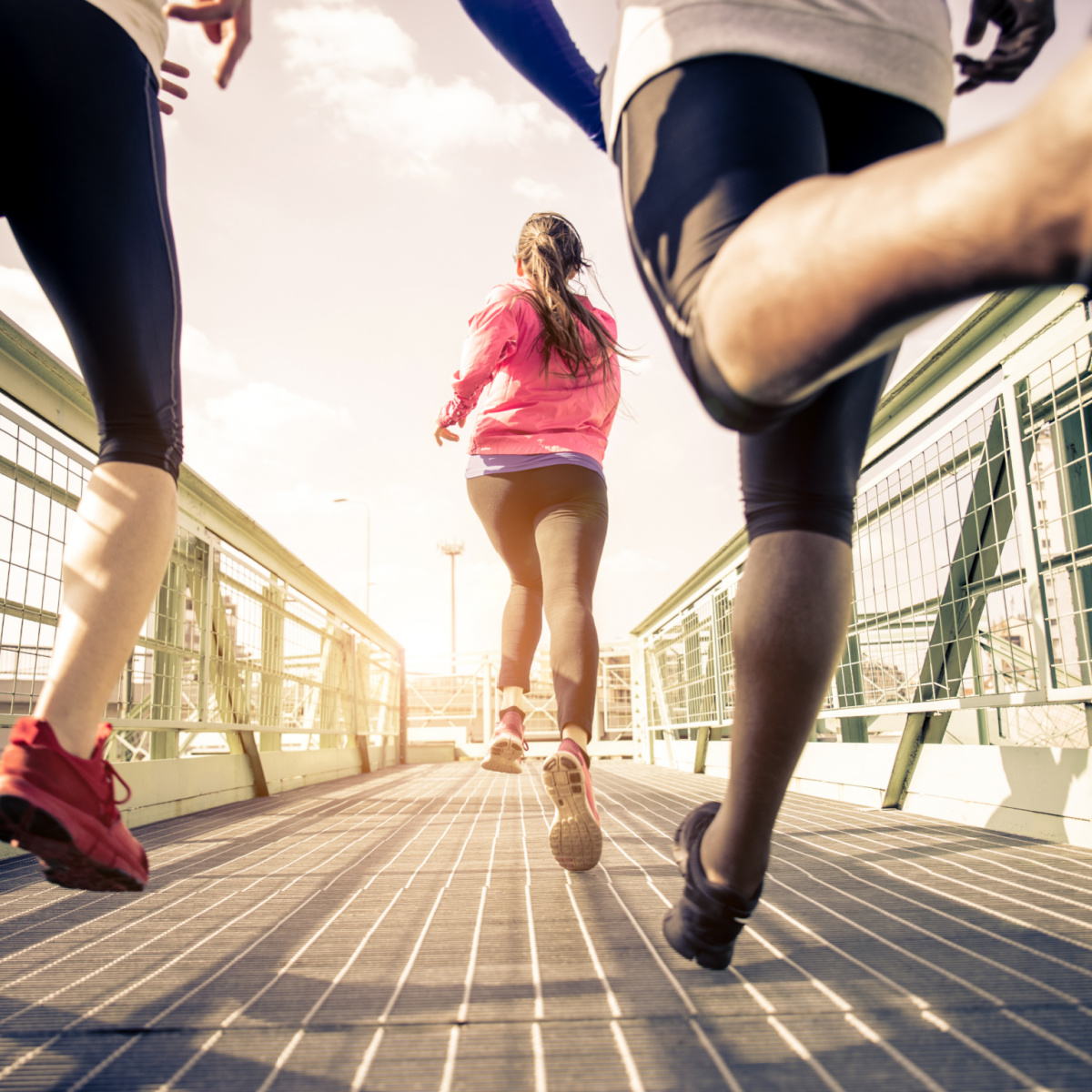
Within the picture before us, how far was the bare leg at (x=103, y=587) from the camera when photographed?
0.93 metres

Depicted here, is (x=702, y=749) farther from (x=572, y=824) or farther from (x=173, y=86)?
(x=173, y=86)

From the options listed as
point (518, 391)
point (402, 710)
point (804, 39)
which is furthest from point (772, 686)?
point (402, 710)

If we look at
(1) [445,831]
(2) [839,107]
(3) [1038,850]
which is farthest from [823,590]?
(1) [445,831]

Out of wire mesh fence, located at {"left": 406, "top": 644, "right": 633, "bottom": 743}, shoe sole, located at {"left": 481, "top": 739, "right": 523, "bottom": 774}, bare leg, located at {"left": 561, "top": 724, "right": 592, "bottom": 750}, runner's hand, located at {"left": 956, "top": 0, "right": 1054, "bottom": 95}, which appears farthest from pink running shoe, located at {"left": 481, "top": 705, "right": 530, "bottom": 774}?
wire mesh fence, located at {"left": 406, "top": 644, "right": 633, "bottom": 743}

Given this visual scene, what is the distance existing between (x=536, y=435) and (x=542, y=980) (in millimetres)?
1438

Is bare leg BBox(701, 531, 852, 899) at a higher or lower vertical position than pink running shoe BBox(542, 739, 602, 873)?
higher

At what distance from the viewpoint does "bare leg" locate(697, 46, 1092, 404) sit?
36 cm

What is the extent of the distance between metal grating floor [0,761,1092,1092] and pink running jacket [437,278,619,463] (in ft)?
3.46

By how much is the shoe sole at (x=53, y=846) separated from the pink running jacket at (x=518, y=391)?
4.68 feet

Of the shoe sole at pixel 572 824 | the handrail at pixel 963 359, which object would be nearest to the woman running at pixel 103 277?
the shoe sole at pixel 572 824

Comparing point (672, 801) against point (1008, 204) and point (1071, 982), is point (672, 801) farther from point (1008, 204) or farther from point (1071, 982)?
point (1008, 204)

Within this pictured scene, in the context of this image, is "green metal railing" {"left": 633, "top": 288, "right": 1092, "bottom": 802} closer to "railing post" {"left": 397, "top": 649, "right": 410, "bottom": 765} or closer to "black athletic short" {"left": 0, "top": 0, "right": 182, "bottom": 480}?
"black athletic short" {"left": 0, "top": 0, "right": 182, "bottom": 480}

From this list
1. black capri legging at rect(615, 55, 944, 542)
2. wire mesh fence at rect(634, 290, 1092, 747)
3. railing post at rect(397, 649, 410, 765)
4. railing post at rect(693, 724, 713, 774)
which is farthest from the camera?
railing post at rect(397, 649, 410, 765)

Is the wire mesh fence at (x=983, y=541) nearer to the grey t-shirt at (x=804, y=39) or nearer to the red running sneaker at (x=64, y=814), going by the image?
the grey t-shirt at (x=804, y=39)
